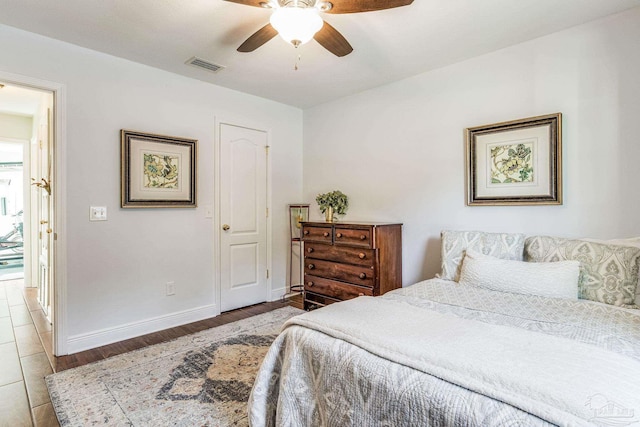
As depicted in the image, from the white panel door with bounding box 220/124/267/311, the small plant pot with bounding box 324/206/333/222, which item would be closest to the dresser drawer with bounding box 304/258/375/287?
the small plant pot with bounding box 324/206/333/222

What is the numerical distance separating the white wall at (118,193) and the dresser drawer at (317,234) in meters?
0.99

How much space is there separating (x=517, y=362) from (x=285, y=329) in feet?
3.15

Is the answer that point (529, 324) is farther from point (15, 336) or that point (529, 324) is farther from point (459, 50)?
point (15, 336)

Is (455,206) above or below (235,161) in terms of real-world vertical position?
below

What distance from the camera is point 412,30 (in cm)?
238

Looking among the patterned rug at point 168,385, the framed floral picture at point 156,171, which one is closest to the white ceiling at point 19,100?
the framed floral picture at point 156,171

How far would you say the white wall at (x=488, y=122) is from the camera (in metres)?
2.22

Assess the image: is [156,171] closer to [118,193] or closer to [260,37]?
[118,193]

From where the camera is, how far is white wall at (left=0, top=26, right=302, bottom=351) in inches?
103

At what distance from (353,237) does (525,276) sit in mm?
1430

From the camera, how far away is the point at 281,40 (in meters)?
2.53

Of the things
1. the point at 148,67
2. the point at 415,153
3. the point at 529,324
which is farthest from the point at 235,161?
the point at 529,324

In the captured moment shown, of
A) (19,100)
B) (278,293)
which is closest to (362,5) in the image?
(278,293)

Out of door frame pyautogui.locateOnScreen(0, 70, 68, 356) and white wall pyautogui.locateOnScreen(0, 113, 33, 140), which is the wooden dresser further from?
Answer: white wall pyautogui.locateOnScreen(0, 113, 33, 140)
